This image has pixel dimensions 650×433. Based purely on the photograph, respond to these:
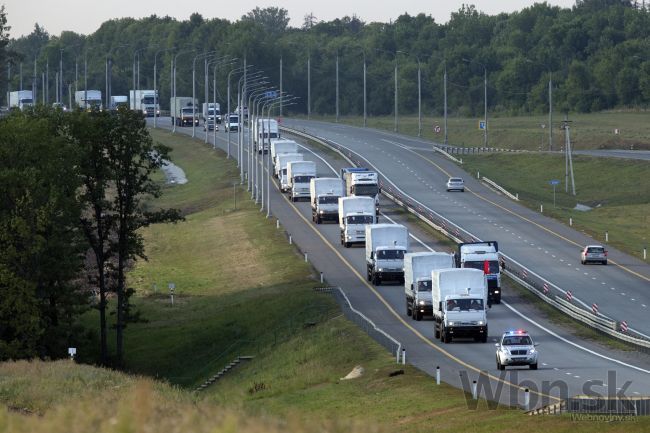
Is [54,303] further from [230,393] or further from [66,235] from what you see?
[230,393]

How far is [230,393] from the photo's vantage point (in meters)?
52.2

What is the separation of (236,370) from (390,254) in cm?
1893

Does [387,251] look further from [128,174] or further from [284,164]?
[284,164]

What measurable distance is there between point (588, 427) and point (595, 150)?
5366 inches

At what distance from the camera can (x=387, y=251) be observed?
7925cm

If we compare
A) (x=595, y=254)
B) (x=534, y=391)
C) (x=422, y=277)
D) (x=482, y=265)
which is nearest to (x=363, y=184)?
(x=595, y=254)

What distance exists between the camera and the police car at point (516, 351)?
4981 centimetres

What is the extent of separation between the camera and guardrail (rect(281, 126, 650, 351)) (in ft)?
206

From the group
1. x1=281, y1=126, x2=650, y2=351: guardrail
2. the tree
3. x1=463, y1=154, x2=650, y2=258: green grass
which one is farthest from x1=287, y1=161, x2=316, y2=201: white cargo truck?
the tree

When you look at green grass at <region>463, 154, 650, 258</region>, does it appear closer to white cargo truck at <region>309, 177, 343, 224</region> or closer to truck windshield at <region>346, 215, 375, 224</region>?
truck windshield at <region>346, 215, 375, 224</region>

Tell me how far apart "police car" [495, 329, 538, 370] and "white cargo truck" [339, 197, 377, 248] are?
44001 mm

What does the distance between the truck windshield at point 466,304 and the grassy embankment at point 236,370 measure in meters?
3.87

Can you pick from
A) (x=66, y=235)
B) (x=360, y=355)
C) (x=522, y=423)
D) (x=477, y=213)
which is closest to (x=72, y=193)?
(x=66, y=235)

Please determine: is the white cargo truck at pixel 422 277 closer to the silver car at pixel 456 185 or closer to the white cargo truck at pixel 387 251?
the white cargo truck at pixel 387 251
